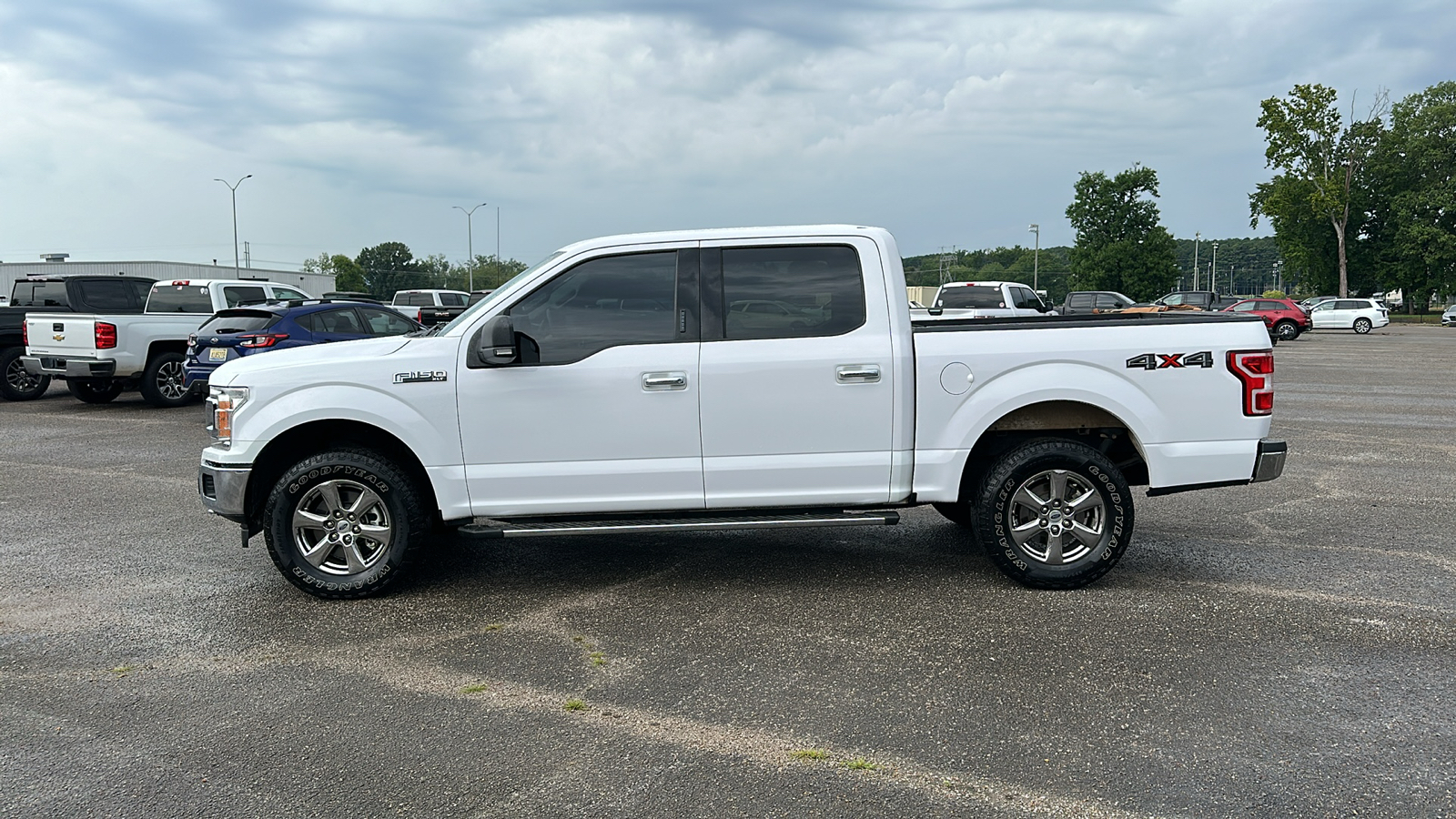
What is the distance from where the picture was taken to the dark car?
13141 mm

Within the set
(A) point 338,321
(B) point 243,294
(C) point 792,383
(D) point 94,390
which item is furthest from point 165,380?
(C) point 792,383

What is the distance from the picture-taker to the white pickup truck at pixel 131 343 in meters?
14.5

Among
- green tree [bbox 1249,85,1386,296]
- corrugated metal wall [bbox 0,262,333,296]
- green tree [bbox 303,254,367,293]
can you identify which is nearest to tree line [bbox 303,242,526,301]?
green tree [bbox 303,254,367,293]

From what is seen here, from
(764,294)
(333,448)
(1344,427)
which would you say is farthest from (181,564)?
(1344,427)

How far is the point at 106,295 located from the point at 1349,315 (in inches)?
1877

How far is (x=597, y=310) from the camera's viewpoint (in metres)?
5.48

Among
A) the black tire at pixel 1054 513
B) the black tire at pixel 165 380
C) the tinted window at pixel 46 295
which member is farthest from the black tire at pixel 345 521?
the tinted window at pixel 46 295

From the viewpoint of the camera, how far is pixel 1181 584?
19.0 feet

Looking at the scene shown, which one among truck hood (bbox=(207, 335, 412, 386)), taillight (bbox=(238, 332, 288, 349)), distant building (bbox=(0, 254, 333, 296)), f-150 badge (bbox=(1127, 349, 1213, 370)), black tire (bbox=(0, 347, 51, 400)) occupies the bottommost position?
black tire (bbox=(0, 347, 51, 400))

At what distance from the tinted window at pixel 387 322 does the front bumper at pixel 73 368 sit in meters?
3.59

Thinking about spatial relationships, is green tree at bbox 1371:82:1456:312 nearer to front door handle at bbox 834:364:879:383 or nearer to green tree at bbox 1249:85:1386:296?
green tree at bbox 1249:85:1386:296

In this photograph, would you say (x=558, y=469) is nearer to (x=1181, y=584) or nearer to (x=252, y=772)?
(x=252, y=772)

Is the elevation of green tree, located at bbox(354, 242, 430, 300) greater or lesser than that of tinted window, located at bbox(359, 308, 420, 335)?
greater

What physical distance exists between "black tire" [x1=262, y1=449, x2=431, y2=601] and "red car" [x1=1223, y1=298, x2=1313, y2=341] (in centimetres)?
3605
